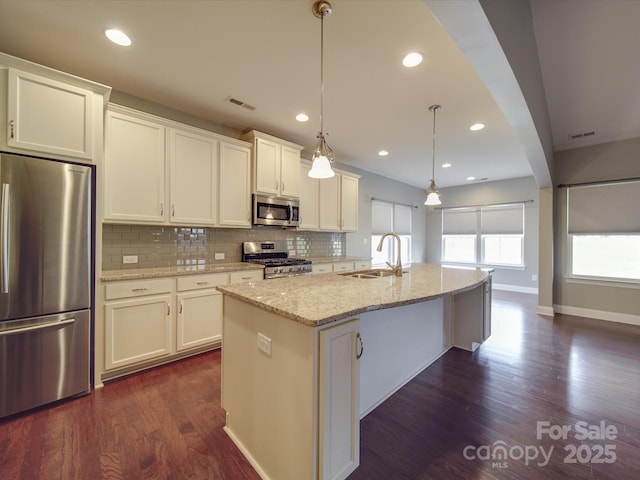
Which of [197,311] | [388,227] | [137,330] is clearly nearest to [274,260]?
[197,311]

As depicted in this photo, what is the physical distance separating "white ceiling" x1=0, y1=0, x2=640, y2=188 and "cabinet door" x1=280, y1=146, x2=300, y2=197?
0.96 feet

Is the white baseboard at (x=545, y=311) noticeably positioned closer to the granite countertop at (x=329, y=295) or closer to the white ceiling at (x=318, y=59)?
the white ceiling at (x=318, y=59)

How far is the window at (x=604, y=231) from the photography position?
12.8 feet

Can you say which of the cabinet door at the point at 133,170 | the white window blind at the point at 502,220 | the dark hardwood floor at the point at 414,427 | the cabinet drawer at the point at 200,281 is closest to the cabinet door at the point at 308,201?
the cabinet drawer at the point at 200,281

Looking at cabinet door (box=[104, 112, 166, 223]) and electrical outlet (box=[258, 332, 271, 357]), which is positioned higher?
cabinet door (box=[104, 112, 166, 223])

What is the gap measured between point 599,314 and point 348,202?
14.1ft

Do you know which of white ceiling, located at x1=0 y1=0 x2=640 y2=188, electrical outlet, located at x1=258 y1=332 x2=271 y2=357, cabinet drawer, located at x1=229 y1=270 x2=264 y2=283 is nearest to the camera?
electrical outlet, located at x1=258 y1=332 x2=271 y2=357

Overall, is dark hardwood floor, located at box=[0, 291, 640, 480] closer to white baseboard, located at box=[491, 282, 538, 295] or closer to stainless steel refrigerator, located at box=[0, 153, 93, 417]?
stainless steel refrigerator, located at box=[0, 153, 93, 417]

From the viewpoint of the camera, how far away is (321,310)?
1.17 metres

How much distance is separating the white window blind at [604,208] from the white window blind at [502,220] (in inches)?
75.2

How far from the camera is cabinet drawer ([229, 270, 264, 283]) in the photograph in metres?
2.95

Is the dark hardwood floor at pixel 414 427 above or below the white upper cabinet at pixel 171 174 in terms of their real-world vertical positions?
below

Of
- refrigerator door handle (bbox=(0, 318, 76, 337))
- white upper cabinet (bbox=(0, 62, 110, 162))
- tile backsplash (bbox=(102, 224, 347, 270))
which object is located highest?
white upper cabinet (bbox=(0, 62, 110, 162))

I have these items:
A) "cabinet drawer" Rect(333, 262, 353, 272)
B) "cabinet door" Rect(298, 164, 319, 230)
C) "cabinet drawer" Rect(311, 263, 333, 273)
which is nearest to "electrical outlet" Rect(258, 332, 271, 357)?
"cabinet drawer" Rect(311, 263, 333, 273)
